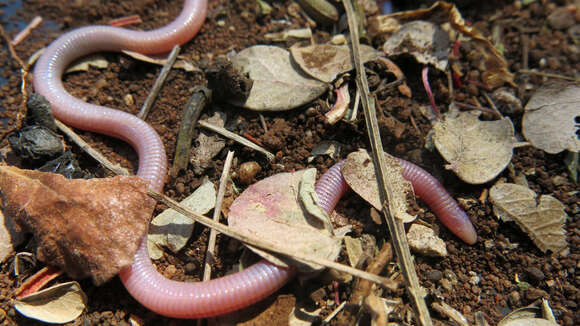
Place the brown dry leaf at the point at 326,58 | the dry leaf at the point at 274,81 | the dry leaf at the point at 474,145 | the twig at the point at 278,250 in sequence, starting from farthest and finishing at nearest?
the brown dry leaf at the point at 326,58
the dry leaf at the point at 274,81
the dry leaf at the point at 474,145
the twig at the point at 278,250

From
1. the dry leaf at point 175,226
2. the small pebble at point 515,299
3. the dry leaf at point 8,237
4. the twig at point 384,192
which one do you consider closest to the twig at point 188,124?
the dry leaf at point 175,226

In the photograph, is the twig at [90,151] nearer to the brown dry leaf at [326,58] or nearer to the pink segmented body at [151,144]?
the pink segmented body at [151,144]

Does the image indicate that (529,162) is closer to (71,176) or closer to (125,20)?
(71,176)

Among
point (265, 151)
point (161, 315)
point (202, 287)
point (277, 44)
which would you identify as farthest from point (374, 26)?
point (161, 315)

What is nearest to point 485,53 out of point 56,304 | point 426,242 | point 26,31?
point 426,242

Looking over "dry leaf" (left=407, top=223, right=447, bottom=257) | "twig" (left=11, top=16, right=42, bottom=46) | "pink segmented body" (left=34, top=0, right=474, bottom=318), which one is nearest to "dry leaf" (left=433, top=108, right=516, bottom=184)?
"dry leaf" (left=407, top=223, right=447, bottom=257)

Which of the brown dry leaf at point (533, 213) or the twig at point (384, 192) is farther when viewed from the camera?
the brown dry leaf at point (533, 213)
